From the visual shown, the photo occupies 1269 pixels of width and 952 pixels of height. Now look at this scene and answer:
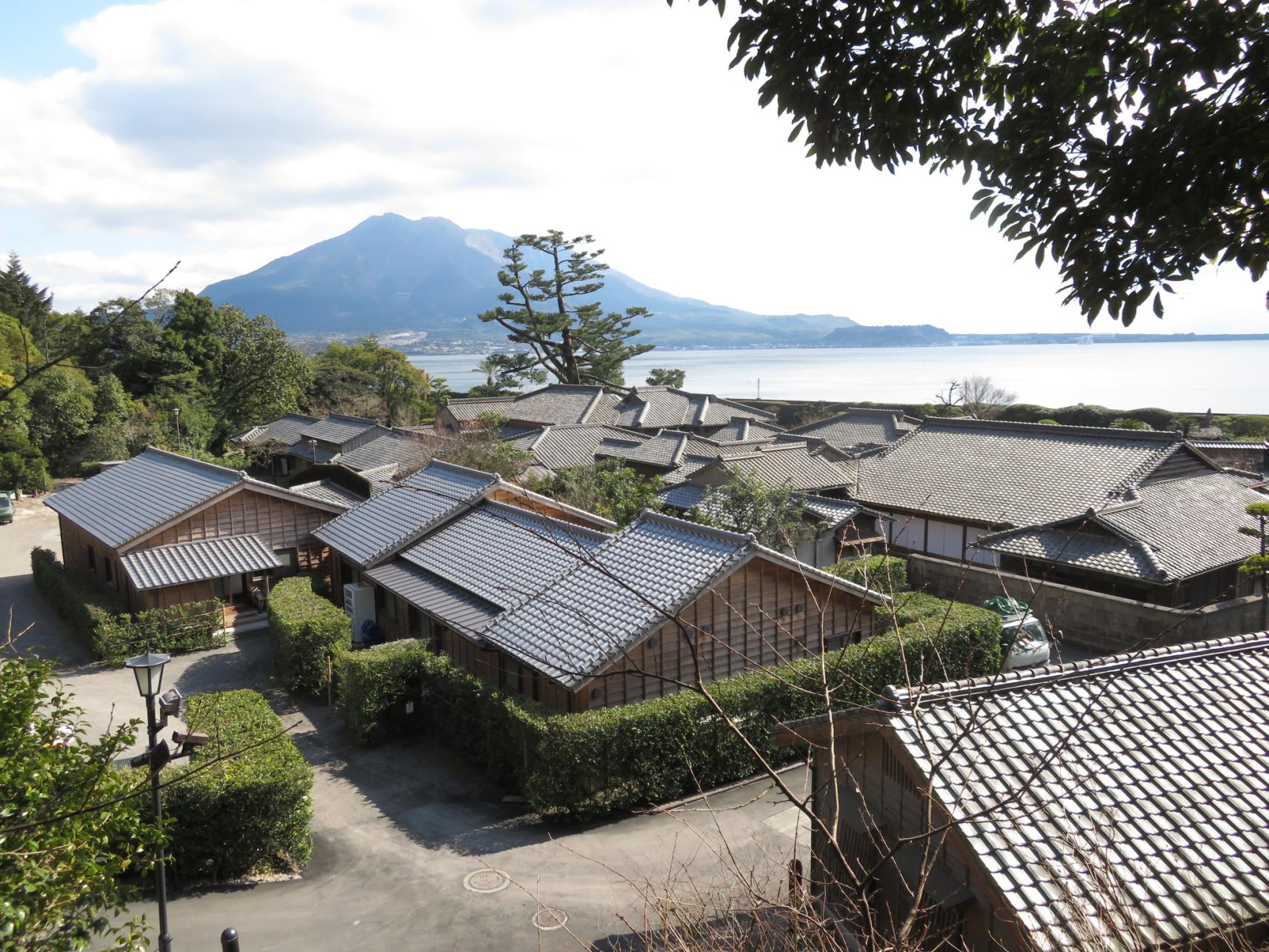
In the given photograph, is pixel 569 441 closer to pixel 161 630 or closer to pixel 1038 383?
pixel 161 630

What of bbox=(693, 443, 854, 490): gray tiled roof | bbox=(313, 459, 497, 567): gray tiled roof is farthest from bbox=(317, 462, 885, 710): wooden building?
bbox=(693, 443, 854, 490): gray tiled roof

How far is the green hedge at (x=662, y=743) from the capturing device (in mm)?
11422

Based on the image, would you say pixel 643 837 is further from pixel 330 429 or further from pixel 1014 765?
pixel 330 429

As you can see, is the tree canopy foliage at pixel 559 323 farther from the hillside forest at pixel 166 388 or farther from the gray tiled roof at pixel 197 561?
the gray tiled roof at pixel 197 561

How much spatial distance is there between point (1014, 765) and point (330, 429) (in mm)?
41140

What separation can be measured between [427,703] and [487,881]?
4803mm

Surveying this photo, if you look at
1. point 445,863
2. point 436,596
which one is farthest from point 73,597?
point 445,863

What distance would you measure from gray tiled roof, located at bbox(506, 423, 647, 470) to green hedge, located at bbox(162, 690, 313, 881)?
25.1 meters

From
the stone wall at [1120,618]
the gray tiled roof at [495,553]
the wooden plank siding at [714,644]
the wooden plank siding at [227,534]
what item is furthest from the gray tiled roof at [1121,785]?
the wooden plank siding at [227,534]

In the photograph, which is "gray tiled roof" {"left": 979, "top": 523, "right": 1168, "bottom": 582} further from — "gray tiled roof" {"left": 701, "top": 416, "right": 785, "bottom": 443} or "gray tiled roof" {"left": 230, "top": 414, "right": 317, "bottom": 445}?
"gray tiled roof" {"left": 230, "top": 414, "right": 317, "bottom": 445}

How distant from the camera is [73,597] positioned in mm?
20781

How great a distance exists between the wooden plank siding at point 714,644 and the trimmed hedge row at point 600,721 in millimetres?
551

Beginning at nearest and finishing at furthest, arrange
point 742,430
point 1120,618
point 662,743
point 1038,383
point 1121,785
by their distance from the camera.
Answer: point 1121,785, point 662,743, point 1120,618, point 742,430, point 1038,383

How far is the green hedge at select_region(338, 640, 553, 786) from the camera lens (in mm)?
12953
